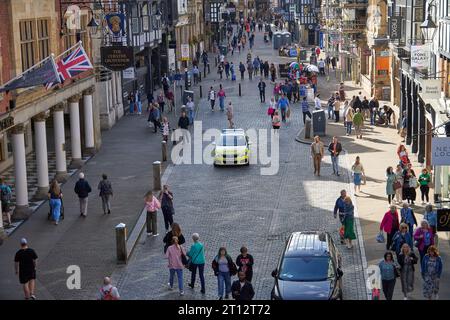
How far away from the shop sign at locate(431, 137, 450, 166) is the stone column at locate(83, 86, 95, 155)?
60.0 ft

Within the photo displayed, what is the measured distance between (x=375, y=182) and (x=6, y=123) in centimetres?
1275

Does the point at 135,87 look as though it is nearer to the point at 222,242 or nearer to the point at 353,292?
the point at 222,242

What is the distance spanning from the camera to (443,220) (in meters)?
21.0

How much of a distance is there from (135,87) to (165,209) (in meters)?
29.6

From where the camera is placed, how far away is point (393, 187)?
27516 millimetres

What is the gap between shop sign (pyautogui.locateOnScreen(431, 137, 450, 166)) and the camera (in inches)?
899

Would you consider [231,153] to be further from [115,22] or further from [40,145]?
[115,22]

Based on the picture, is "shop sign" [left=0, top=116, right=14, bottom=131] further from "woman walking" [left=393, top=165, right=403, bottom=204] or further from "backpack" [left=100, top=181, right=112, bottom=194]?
"woman walking" [left=393, top=165, right=403, bottom=204]

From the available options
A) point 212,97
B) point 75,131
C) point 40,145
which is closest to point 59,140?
point 40,145

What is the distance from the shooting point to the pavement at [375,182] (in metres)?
22.4

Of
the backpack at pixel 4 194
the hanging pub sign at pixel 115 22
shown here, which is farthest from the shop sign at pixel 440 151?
the hanging pub sign at pixel 115 22

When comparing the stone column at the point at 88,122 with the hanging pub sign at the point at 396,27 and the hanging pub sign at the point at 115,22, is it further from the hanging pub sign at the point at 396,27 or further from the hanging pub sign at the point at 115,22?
the hanging pub sign at the point at 396,27

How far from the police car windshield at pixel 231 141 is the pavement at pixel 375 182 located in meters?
4.37

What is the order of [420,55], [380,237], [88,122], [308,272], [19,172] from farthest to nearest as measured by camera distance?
[88,122] < [420,55] < [19,172] < [380,237] < [308,272]
